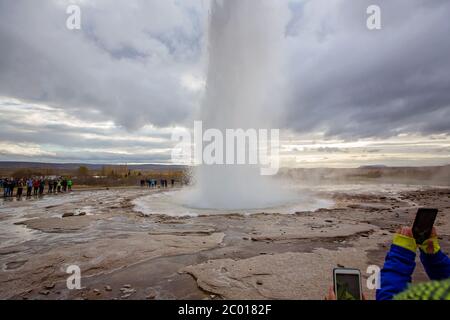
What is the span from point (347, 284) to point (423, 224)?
75 cm

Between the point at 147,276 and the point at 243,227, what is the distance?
13.8 ft

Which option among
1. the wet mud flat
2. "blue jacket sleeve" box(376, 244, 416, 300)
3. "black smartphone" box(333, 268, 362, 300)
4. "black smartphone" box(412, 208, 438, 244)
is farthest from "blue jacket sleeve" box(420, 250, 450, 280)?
the wet mud flat

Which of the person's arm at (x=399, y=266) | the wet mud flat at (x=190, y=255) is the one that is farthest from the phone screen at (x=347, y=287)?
the wet mud flat at (x=190, y=255)

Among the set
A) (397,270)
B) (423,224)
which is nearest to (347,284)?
(397,270)

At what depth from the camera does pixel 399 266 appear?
74.3 inches

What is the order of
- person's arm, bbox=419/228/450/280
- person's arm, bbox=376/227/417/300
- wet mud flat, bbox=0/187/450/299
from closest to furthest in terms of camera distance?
person's arm, bbox=376/227/417/300 → person's arm, bbox=419/228/450/280 → wet mud flat, bbox=0/187/450/299

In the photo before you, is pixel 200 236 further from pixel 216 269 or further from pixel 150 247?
pixel 216 269

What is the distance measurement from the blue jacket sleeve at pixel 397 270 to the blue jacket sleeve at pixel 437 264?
0.26 metres

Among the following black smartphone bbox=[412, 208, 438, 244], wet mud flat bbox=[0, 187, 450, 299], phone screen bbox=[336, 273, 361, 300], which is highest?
black smartphone bbox=[412, 208, 438, 244]

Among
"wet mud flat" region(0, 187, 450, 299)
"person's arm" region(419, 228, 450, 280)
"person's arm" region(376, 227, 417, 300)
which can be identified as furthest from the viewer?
"wet mud flat" region(0, 187, 450, 299)

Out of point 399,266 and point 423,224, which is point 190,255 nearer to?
point 399,266

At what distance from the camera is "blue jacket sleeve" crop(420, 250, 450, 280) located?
2.03 meters

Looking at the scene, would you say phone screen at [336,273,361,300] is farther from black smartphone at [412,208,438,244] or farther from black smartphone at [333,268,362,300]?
black smartphone at [412,208,438,244]

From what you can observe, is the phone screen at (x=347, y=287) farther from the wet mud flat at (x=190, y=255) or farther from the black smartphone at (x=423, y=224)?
the wet mud flat at (x=190, y=255)
